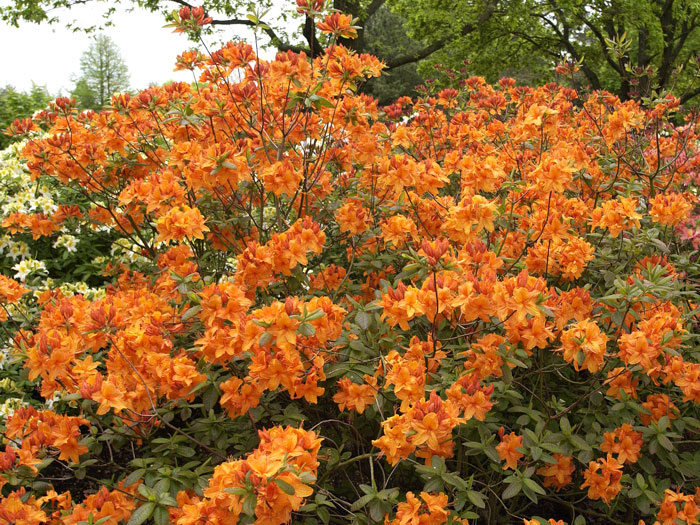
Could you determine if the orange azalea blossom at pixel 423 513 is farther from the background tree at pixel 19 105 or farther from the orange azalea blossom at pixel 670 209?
the background tree at pixel 19 105

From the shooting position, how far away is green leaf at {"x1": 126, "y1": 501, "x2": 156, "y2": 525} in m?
1.77

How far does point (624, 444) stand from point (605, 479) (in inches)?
5.2

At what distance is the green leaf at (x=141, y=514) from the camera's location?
1.77m

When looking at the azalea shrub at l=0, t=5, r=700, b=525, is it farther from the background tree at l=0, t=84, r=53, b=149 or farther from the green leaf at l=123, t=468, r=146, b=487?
the background tree at l=0, t=84, r=53, b=149

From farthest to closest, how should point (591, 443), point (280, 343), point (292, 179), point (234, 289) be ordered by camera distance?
1. point (292, 179)
2. point (591, 443)
3. point (234, 289)
4. point (280, 343)

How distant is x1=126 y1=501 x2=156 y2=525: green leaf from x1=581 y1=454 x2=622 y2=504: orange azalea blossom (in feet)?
4.56

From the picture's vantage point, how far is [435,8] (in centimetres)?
1284

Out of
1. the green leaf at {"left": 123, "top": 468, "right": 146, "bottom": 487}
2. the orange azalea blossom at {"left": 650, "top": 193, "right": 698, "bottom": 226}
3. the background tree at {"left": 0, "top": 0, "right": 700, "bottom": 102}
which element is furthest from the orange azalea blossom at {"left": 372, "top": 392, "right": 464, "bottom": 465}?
the background tree at {"left": 0, "top": 0, "right": 700, "bottom": 102}

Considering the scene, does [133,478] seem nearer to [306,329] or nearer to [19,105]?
[306,329]

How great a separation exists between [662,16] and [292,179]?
13433 mm

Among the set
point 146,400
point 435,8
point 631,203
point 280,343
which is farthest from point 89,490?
point 435,8

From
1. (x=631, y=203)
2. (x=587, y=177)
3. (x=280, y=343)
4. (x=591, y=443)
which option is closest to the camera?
(x=280, y=343)

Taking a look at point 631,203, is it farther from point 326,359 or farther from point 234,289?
point 234,289

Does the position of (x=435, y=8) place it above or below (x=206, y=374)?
above
